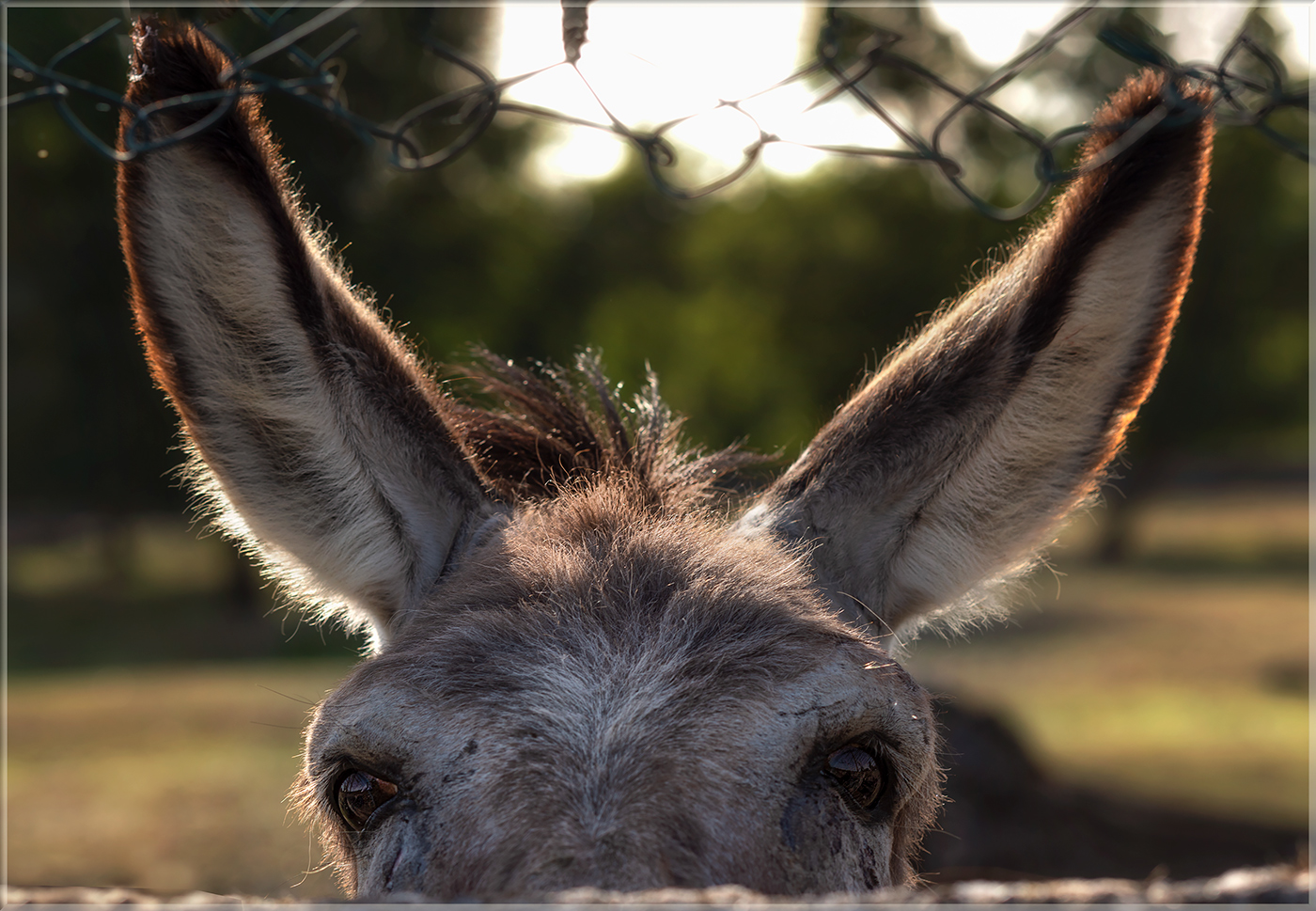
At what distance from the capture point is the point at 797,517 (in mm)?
3096

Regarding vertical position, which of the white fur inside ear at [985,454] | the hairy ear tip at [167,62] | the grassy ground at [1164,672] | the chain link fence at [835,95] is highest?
the hairy ear tip at [167,62]

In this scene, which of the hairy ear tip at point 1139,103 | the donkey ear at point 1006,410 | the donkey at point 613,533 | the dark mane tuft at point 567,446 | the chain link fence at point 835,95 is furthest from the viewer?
the dark mane tuft at point 567,446

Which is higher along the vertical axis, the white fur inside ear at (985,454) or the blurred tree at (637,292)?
the blurred tree at (637,292)

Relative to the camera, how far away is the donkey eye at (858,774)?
7.71 ft

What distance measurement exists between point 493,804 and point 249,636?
23592 mm

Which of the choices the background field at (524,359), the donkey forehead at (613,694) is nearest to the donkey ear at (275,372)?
the donkey forehead at (613,694)

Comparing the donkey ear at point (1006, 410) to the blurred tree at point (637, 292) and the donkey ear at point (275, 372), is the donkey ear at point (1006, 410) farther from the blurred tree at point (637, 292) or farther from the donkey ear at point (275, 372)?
the blurred tree at point (637, 292)

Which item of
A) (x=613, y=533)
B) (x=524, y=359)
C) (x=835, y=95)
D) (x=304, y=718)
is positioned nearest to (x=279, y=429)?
(x=613, y=533)

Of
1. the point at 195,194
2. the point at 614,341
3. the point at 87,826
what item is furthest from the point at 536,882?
the point at 614,341

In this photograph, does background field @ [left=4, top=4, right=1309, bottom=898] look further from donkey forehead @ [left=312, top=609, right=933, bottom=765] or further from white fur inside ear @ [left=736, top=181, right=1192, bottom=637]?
donkey forehead @ [left=312, top=609, right=933, bottom=765]

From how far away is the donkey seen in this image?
2.11 m

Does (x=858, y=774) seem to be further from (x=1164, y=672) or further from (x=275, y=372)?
(x=1164, y=672)

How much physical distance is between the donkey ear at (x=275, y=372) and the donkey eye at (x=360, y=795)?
71 centimetres

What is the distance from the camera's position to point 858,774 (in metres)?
2.40
